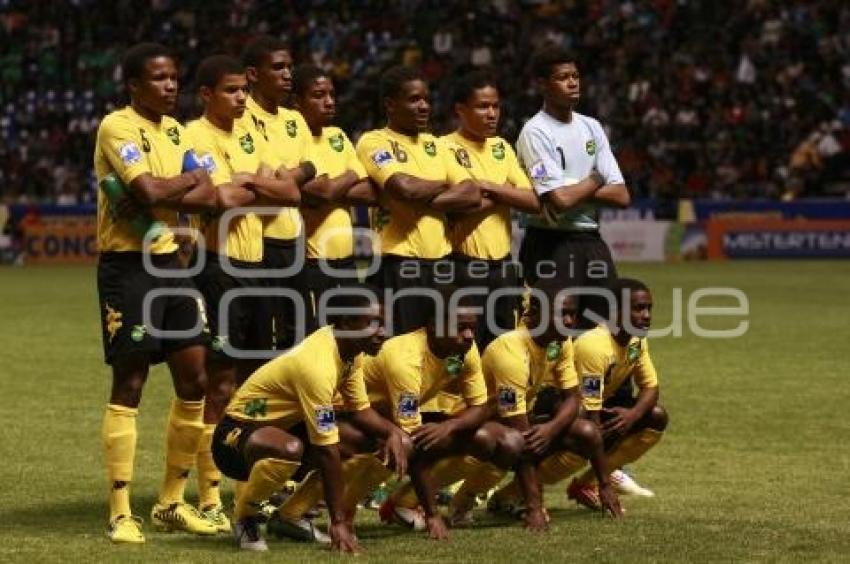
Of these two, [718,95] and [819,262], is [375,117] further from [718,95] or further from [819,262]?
[819,262]

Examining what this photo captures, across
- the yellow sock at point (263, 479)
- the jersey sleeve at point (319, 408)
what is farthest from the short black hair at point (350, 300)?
the yellow sock at point (263, 479)

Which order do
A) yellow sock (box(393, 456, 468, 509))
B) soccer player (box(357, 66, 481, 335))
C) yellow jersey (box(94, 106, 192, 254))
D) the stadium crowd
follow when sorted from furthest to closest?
the stadium crowd < soccer player (box(357, 66, 481, 335)) < yellow sock (box(393, 456, 468, 509)) < yellow jersey (box(94, 106, 192, 254))

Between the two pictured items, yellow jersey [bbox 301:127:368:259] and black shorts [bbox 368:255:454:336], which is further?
yellow jersey [bbox 301:127:368:259]

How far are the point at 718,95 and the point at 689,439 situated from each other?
2494 centimetres

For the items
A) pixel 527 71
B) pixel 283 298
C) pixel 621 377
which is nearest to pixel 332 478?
pixel 283 298

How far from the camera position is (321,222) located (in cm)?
1073

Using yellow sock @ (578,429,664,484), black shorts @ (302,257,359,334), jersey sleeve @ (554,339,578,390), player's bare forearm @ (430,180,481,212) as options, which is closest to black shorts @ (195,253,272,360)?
black shorts @ (302,257,359,334)

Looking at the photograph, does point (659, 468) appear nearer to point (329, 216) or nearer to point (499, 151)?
point (499, 151)

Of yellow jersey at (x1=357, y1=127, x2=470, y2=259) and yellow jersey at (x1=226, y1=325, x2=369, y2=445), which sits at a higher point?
yellow jersey at (x1=357, y1=127, x2=470, y2=259)

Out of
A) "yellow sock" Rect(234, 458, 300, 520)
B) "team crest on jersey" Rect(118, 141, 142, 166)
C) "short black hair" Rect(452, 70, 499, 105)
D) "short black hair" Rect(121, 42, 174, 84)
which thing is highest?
"short black hair" Rect(121, 42, 174, 84)

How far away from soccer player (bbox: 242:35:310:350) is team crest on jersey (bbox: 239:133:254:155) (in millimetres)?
61

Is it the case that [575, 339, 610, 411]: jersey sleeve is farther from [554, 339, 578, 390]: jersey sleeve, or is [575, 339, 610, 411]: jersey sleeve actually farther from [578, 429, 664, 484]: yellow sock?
[578, 429, 664, 484]: yellow sock

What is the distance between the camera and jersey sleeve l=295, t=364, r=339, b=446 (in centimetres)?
888

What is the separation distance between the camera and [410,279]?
10477 millimetres
